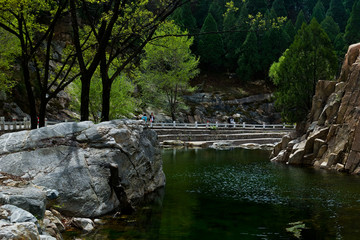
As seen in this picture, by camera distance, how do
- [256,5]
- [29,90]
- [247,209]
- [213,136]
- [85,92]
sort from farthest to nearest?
1. [256,5]
2. [213,136]
3. [29,90]
4. [85,92]
5. [247,209]

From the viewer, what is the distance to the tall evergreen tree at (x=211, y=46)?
2640 inches

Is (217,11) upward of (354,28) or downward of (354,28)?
upward

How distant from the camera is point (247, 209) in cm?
1277

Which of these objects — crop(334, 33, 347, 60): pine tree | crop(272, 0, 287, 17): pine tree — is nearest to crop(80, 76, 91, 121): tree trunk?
crop(334, 33, 347, 60): pine tree

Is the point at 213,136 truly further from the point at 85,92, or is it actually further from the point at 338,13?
the point at 338,13

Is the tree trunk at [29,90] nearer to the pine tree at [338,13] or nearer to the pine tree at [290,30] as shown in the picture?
the pine tree at [290,30]

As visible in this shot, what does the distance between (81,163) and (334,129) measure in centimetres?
1886

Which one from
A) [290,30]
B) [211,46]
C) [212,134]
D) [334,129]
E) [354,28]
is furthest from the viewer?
[290,30]

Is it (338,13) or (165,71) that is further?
(338,13)

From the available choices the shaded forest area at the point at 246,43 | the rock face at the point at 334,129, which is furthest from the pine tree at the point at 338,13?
the rock face at the point at 334,129

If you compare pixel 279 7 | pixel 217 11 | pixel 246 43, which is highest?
pixel 279 7

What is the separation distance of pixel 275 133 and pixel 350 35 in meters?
32.3

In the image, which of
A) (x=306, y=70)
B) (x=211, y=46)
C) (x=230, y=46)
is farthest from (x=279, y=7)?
(x=306, y=70)

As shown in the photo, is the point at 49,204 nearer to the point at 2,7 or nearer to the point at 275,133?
the point at 2,7
